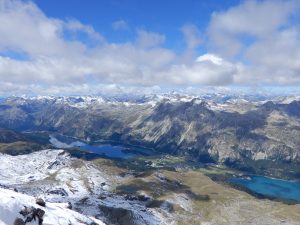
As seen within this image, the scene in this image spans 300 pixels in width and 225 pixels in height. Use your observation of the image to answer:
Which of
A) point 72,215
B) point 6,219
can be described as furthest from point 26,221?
point 72,215

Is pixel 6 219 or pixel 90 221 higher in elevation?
pixel 6 219

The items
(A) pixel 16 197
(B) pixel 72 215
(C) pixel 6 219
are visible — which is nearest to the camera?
(C) pixel 6 219

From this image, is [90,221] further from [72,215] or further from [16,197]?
[16,197]

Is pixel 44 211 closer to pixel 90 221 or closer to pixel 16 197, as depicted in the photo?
pixel 16 197

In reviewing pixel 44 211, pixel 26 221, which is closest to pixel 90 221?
pixel 44 211

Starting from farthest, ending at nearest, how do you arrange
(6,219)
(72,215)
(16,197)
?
(72,215), (16,197), (6,219)

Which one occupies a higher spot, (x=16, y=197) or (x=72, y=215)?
(x=16, y=197)

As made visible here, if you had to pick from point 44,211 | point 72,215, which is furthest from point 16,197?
point 72,215

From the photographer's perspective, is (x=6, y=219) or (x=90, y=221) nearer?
(x=6, y=219)
